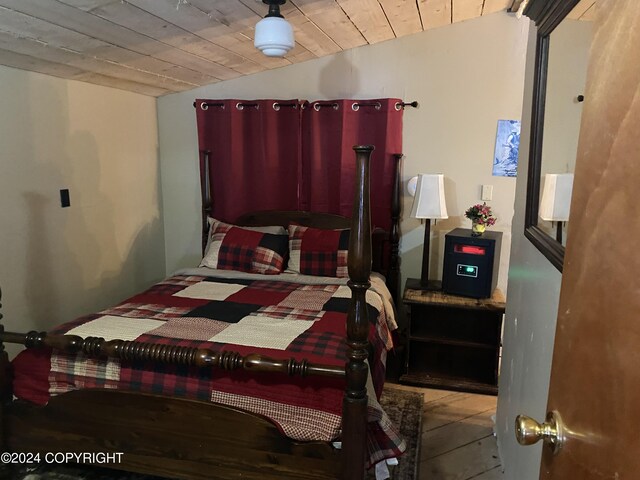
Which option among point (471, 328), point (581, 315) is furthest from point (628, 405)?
point (471, 328)

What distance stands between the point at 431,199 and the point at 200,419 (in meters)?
1.89

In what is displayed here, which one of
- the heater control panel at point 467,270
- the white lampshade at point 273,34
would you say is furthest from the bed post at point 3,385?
the heater control panel at point 467,270

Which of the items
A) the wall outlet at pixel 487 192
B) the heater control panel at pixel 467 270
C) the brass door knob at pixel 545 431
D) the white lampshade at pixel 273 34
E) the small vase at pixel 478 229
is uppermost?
the white lampshade at pixel 273 34

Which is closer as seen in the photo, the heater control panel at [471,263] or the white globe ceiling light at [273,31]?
the white globe ceiling light at [273,31]

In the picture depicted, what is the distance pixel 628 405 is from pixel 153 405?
160 centimetres

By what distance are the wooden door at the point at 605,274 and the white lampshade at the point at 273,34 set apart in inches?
61.4

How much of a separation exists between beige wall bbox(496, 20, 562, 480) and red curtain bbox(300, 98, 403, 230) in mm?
1144

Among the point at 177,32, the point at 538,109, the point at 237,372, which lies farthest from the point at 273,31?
the point at 237,372

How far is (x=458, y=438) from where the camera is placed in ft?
7.86

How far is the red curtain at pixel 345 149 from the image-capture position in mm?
3168

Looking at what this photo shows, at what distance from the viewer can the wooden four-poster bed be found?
1.58 metres

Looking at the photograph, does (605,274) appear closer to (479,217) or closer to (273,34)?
(273,34)

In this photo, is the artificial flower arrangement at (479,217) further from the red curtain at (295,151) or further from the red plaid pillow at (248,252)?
the red plaid pillow at (248,252)

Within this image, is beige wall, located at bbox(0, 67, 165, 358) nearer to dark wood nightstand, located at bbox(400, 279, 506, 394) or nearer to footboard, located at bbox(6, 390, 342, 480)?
footboard, located at bbox(6, 390, 342, 480)
